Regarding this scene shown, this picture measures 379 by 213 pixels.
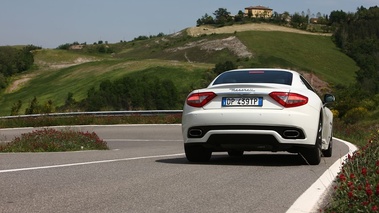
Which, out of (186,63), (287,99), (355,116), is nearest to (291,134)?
(287,99)

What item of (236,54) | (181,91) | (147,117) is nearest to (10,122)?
(147,117)

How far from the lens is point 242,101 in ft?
32.4

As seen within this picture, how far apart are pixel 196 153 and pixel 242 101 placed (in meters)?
1.23

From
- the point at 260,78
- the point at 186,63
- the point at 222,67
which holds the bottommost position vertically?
the point at 222,67

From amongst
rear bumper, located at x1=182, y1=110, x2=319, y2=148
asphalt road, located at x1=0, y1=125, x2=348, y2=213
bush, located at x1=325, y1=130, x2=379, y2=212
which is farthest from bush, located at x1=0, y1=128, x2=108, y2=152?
bush, located at x1=325, y1=130, x2=379, y2=212

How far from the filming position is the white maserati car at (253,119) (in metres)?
9.74

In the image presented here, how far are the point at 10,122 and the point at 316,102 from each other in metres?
25.3

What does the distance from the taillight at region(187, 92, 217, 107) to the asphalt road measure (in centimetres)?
90

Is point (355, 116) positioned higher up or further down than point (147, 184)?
further down

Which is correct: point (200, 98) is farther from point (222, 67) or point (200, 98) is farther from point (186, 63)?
point (186, 63)

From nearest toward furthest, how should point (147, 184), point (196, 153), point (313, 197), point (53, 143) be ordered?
point (313, 197)
point (147, 184)
point (196, 153)
point (53, 143)

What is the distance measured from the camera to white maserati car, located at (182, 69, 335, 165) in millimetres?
9742

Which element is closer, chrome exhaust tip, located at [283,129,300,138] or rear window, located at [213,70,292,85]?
chrome exhaust tip, located at [283,129,300,138]

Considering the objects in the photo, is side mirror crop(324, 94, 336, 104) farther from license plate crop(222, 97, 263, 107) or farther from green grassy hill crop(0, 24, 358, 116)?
green grassy hill crop(0, 24, 358, 116)
